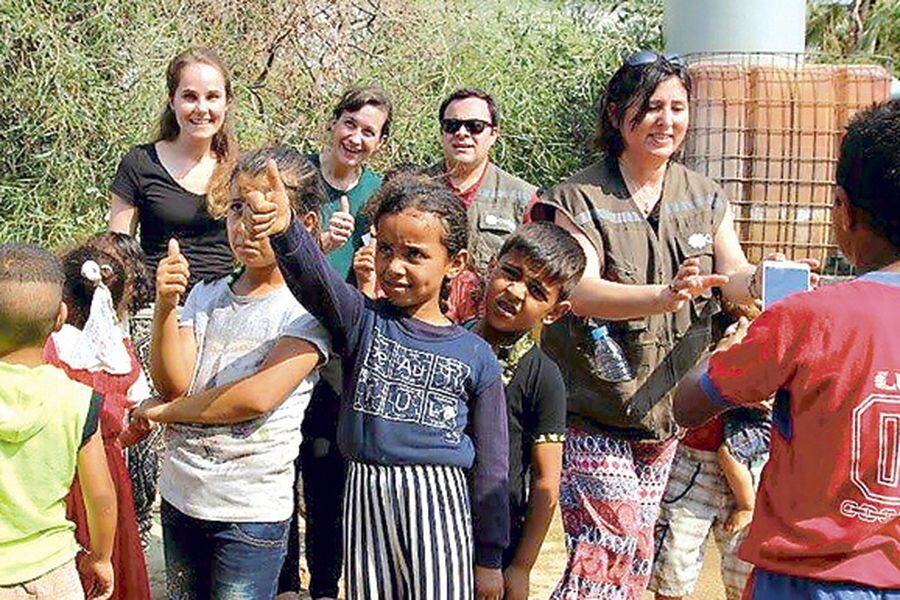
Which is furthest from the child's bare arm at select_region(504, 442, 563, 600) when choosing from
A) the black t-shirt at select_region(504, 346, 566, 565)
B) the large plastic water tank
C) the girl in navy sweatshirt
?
the large plastic water tank

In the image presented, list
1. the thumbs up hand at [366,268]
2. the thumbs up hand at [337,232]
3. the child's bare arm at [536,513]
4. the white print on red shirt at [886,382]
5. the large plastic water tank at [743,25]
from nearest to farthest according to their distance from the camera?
the white print on red shirt at [886,382]
the child's bare arm at [536,513]
the thumbs up hand at [366,268]
the thumbs up hand at [337,232]
the large plastic water tank at [743,25]

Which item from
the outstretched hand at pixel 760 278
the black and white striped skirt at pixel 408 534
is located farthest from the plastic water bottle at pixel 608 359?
the black and white striped skirt at pixel 408 534

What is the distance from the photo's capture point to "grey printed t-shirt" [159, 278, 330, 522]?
2920 mm

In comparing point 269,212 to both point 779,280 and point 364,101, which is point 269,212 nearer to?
point 779,280

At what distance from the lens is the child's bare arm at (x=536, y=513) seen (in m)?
3.00

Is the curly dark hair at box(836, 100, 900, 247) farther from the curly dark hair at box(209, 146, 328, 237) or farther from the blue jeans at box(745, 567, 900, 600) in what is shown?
the curly dark hair at box(209, 146, 328, 237)

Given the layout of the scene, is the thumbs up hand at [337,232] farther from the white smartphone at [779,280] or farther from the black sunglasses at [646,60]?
the white smartphone at [779,280]

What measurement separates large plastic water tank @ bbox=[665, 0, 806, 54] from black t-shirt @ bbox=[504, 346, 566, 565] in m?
3.49

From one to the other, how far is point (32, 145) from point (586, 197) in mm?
4135

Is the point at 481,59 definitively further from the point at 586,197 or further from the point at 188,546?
the point at 188,546

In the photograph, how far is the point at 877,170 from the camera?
2.29 meters

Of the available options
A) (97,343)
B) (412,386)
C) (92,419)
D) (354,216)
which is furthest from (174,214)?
(412,386)

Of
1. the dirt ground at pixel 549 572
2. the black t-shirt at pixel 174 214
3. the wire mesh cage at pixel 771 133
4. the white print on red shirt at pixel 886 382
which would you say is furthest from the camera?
the wire mesh cage at pixel 771 133

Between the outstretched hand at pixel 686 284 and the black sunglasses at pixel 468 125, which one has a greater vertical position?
the black sunglasses at pixel 468 125
